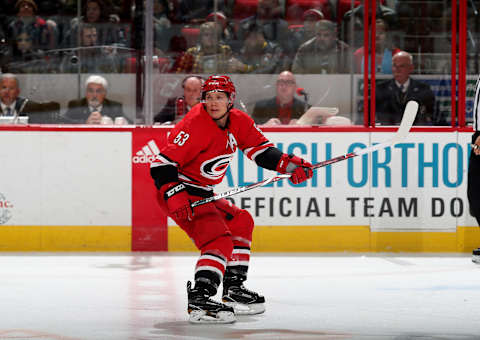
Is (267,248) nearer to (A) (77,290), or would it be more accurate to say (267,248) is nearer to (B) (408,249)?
(B) (408,249)

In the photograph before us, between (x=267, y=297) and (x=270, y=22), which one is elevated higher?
(x=270, y=22)

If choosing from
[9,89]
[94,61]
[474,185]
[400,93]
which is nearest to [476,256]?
[474,185]

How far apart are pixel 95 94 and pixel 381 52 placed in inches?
77.5

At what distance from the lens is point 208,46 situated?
657cm

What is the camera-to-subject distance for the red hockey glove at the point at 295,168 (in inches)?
173

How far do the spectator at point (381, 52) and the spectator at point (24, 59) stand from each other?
2113mm

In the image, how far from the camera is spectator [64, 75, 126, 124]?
6523 millimetres

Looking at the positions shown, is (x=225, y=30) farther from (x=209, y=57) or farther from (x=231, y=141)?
(x=231, y=141)

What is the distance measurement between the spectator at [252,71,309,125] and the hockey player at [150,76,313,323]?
2.02m

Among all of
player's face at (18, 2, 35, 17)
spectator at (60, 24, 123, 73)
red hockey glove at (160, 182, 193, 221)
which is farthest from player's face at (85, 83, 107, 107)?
red hockey glove at (160, 182, 193, 221)

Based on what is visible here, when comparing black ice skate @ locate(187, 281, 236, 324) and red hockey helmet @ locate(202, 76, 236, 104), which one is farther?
red hockey helmet @ locate(202, 76, 236, 104)

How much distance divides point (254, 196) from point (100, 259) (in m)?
1.10

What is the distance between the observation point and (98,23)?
21.7 feet

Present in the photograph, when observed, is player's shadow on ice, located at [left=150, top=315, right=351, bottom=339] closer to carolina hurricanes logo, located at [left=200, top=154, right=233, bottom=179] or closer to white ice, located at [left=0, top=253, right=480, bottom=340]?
white ice, located at [left=0, top=253, right=480, bottom=340]
